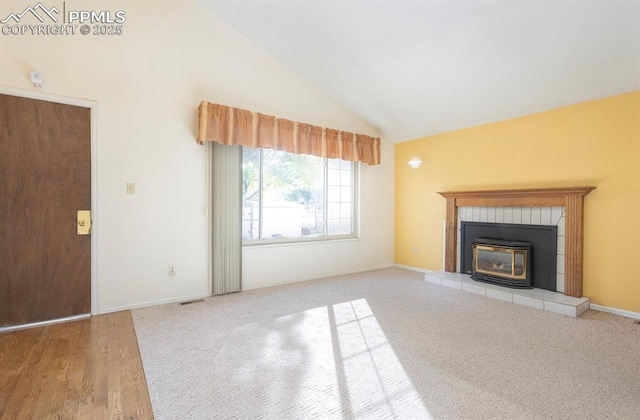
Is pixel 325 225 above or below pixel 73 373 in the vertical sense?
above

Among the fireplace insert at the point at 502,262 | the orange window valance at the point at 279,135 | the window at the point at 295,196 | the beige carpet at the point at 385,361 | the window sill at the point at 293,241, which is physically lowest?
the beige carpet at the point at 385,361

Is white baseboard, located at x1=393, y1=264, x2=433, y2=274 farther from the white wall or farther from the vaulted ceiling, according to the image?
the white wall

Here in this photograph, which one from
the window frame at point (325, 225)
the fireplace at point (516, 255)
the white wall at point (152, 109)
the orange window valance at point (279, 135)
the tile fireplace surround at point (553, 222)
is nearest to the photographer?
the white wall at point (152, 109)

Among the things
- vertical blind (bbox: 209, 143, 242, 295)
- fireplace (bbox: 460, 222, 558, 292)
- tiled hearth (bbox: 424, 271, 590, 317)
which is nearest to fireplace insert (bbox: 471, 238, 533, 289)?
fireplace (bbox: 460, 222, 558, 292)

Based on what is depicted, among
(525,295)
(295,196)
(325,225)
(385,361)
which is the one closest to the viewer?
(385,361)

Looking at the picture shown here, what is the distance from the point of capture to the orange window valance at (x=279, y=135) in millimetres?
3504

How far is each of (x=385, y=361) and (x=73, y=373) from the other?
7.13 ft

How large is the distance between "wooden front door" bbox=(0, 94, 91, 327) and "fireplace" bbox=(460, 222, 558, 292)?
4803mm

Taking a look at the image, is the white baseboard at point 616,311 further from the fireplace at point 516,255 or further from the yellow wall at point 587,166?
the fireplace at point 516,255

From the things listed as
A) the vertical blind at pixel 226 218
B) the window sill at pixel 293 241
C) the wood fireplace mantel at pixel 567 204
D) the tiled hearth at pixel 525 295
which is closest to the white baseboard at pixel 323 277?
the vertical blind at pixel 226 218

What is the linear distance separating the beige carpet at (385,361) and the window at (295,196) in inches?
50.5

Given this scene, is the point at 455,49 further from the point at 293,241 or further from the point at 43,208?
the point at 43,208

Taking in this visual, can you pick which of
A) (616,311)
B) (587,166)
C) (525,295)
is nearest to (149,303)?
(525,295)

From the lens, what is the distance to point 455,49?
3.17 metres
